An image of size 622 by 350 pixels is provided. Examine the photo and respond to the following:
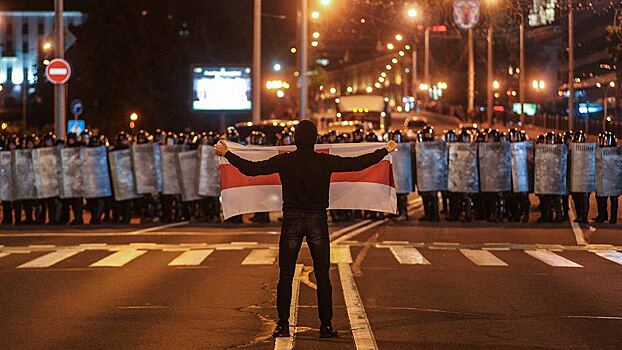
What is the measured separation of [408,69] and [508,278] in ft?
395

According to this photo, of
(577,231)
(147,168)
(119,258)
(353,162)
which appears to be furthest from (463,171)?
(353,162)

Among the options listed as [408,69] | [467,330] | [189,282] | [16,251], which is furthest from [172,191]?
[408,69]

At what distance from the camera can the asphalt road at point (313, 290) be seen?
1117 centimetres

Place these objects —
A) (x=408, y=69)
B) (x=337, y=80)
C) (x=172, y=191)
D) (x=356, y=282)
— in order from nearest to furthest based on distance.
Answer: (x=356, y=282) → (x=172, y=191) → (x=408, y=69) → (x=337, y=80)

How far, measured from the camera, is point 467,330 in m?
11.6

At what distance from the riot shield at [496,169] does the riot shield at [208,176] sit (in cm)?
599

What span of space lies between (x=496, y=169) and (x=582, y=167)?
1.90 meters

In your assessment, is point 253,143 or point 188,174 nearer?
point 188,174

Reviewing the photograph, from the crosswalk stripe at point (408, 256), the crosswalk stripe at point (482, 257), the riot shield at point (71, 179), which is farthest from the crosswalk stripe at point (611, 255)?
the riot shield at point (71, 179)

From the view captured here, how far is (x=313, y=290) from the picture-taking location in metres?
14.8

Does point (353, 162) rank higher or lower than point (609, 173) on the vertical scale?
higher

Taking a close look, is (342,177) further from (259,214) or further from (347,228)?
(259,214)

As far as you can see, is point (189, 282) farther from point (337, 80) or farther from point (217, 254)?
point (337, 80)

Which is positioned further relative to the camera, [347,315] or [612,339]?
[347,315]
